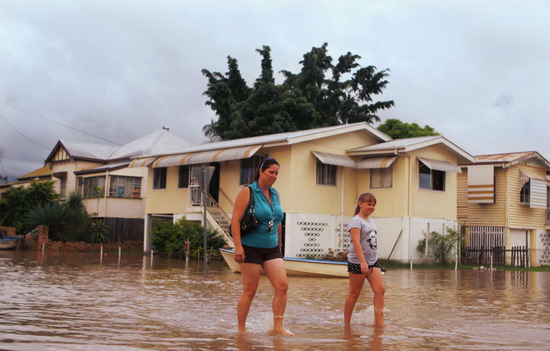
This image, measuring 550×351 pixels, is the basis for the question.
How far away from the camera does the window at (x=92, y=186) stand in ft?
133

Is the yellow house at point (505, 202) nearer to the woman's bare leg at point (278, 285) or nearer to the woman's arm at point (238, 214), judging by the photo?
the woman's bare leg at point (278, 285)

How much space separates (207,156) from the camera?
28.5 meters

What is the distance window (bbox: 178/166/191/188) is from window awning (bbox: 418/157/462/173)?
11160 mm

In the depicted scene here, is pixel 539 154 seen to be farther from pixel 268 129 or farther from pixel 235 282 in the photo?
pixel 235 282

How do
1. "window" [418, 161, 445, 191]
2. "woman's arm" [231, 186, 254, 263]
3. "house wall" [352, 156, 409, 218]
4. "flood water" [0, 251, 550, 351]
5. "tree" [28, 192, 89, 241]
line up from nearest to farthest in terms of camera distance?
"flood water" [0, 251, 550, 351] → "woman's arm" [231, 186, 254, 263] → "house wall" [352, 156, 409, 218] → "window" [418, 161, 445, 191] → "tree" [28, 192, 89, 241]

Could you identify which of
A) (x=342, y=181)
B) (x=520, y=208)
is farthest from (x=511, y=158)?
(x=342, y=181)

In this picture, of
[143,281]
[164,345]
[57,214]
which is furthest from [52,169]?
[164,345]

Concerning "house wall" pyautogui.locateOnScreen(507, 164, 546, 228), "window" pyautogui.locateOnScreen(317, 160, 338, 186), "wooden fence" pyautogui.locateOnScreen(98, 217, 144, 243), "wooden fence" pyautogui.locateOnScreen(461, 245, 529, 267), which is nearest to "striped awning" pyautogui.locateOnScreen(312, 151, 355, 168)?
"window" pyautogui.locateOnScreen(317, 160, 338, 186)

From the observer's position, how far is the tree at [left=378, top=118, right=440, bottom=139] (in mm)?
44969

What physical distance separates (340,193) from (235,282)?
1340 centimetres

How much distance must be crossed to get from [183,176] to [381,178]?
32.4 ft

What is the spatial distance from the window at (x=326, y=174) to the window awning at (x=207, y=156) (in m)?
3.01

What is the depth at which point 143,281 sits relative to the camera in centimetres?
1491

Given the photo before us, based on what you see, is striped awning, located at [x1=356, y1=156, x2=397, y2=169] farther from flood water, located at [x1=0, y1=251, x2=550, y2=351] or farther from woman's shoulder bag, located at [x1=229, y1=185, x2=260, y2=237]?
woman's shoulder bag, located at [x1=229, y1=185, x2=260, y2=237]
